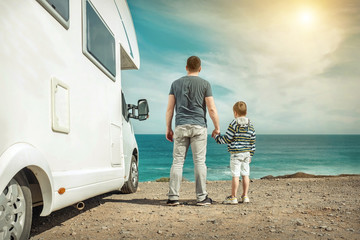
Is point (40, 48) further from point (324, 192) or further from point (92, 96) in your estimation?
point (324, 192)

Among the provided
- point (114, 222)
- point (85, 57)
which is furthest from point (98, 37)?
point (114, 222)

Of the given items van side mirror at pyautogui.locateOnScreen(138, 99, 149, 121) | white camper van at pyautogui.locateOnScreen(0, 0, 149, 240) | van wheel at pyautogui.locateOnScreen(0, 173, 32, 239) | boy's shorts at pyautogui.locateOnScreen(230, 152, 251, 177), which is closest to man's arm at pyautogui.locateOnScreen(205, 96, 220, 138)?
boy's shorts at pyautogui.locateOnScreen(230, 152, 251, 177)

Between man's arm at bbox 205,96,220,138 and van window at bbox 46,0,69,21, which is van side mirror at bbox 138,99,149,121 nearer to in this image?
man's arm at bbox 205,96,220,138

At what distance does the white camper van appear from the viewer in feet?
8.38

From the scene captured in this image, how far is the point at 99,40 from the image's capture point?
461 cm

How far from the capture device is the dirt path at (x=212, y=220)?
3.68 m

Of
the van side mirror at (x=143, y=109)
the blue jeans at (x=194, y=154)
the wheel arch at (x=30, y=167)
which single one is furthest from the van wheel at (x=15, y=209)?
the van side mirror at (x=143, y=109)

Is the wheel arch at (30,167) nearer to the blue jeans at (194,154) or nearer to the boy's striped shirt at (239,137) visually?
the blue jeans at (194,154)

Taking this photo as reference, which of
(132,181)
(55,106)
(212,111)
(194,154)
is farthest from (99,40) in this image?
(132,181)

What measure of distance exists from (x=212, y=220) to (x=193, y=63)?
2394 mm

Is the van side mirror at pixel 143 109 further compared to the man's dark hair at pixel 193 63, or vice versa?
the van side mirror at pixel 143 109

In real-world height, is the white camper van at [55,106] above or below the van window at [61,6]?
below

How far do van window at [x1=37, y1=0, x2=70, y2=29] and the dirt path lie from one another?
215 cm

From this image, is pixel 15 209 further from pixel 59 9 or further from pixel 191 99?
pixel 191 99
